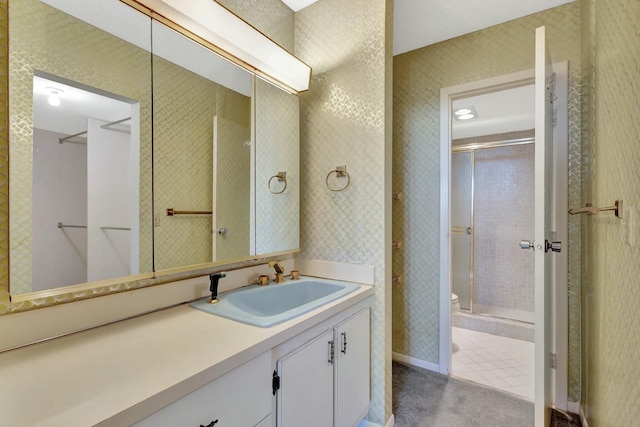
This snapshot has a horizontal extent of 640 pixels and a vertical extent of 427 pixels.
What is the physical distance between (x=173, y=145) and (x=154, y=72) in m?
0.29

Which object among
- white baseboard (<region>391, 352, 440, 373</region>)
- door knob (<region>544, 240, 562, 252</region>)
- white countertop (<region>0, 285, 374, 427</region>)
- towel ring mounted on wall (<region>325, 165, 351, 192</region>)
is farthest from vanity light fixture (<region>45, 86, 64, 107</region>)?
white baseboard (<region>391, 352, 440, 373</region>)

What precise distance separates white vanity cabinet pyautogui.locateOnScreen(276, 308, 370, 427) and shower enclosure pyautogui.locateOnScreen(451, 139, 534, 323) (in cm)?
268

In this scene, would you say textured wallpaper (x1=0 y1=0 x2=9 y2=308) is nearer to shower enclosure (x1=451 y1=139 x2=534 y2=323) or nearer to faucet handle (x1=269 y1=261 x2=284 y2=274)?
faucet handle (x1=269 y1=261 x2=284 y2=274)

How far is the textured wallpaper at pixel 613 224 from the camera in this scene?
2.91 ft

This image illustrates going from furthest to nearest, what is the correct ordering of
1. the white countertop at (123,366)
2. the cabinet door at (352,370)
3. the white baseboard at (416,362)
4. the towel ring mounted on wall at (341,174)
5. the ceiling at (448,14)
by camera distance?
the white baseboard at (416,362), the ceiling at (448,14), the towel ring mounted on wall at (341,174), the cabinet door at (352,370), the white countertop at (123,366)

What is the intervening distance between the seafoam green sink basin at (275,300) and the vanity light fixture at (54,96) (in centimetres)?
85

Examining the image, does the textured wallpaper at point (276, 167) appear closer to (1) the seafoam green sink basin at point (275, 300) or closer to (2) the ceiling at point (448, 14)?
(1) the seafoam green sink basin at point (275, 300)

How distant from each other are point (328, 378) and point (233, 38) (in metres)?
1.63

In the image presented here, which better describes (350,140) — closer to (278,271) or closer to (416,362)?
(278,271)

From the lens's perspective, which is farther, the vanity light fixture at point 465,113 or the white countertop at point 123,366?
the vanity light fixture at point 465,113

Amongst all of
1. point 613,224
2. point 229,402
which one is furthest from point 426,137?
point 229,402

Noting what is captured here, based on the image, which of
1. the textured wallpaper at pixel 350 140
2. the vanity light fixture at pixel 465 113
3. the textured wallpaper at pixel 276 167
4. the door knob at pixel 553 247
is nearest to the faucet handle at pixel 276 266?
the textured wallpaper at pixel 276 167

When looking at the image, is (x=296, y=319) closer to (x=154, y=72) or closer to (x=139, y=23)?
(x=154, y=72)

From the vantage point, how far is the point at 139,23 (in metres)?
1.14
